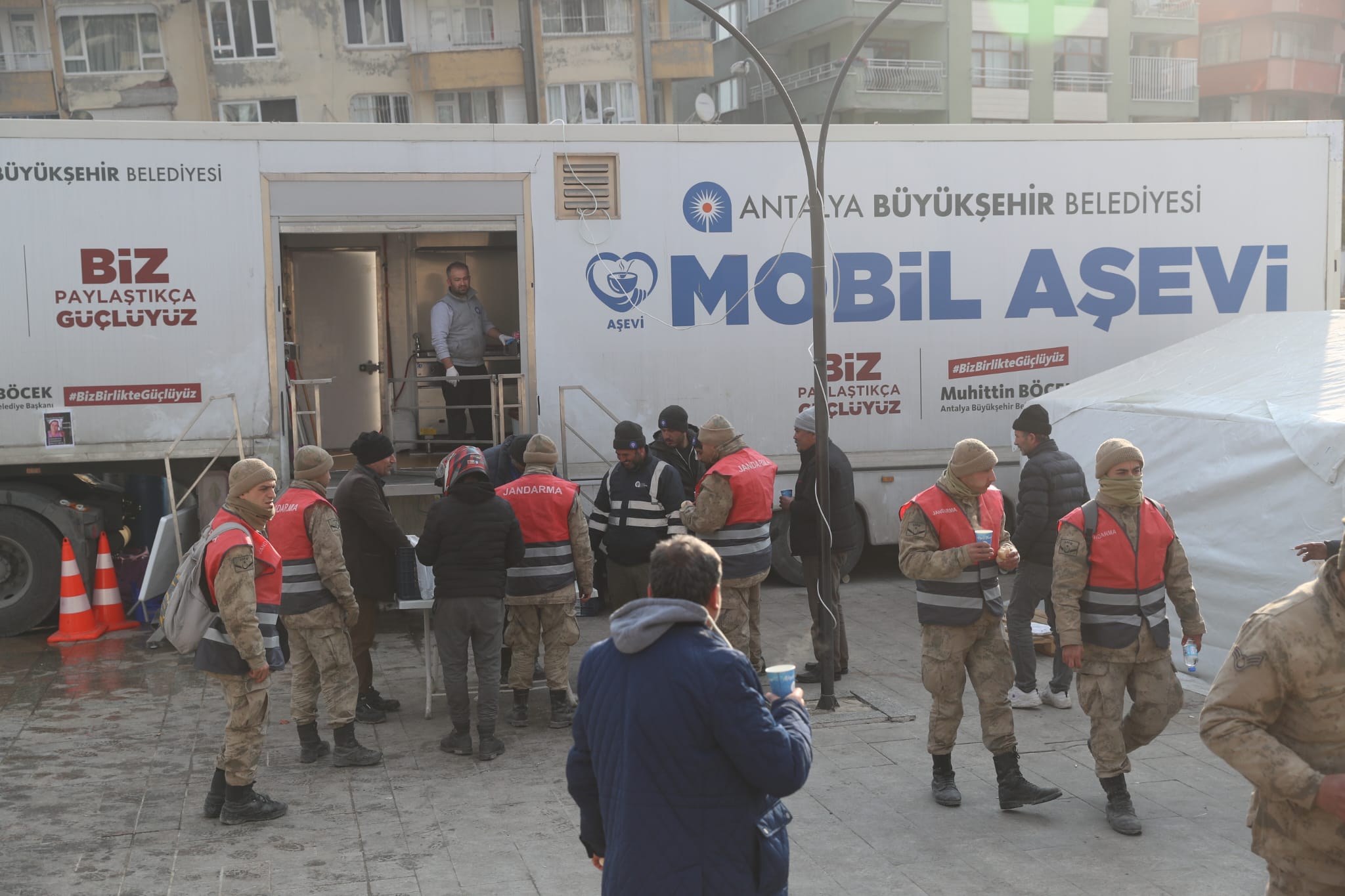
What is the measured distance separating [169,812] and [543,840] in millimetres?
1909

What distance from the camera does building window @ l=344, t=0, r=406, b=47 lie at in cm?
3064

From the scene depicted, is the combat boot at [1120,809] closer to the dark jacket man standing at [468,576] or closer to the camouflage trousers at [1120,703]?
the camouflage trousers at [1120,703]

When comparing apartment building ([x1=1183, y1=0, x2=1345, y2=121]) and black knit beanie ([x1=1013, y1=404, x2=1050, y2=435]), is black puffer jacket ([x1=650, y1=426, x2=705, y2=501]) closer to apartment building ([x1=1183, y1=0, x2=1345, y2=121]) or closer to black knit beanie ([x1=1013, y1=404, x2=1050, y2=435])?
black knit beanie ([x1=1013, y1=404, x2=1050, y2=435])

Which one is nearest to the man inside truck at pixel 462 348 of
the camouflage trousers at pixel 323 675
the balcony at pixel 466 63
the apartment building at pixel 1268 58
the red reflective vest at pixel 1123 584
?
the camouflage trousers at pixel 323 675

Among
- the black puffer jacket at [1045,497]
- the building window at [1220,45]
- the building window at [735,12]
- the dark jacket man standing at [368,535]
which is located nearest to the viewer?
the dark jacket man standing at [368,535]

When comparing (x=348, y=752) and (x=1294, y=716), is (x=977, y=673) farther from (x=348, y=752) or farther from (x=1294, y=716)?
(x=348, y=752)

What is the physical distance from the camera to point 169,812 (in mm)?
5801

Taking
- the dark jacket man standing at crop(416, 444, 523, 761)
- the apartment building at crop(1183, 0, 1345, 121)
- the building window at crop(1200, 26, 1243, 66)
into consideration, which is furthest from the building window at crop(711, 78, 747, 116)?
the dark jacket man standing at crop(416, 444, 523, 761)

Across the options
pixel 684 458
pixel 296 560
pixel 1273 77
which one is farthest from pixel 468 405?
pixel 1273 77

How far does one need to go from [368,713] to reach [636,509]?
6.84 feet

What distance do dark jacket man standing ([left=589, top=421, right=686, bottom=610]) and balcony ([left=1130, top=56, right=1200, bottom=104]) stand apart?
1567 inches

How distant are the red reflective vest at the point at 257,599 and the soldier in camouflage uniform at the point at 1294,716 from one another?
4113mm

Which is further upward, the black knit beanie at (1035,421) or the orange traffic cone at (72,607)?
the black knit beanie at (1035,421)

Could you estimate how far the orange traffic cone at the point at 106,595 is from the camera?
969 cm
